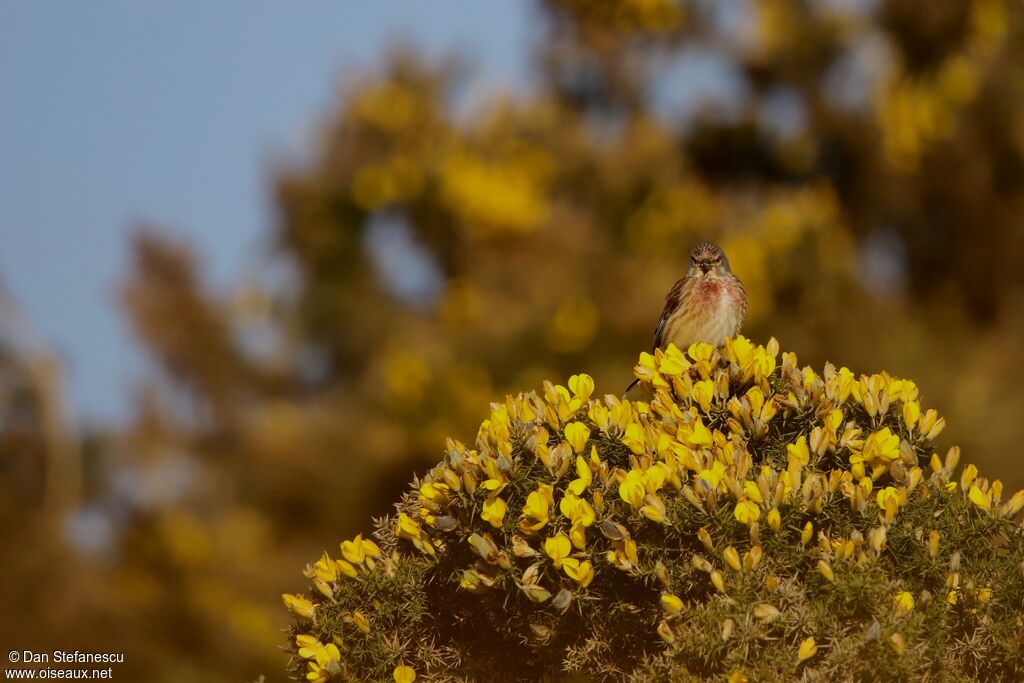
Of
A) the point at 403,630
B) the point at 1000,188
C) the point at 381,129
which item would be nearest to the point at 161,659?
the point at 381,129

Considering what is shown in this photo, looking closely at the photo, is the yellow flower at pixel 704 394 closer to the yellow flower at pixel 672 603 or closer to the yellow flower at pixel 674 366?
the yellow flower at pixel 674 366

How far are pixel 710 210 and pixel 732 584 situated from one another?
53.0 ft

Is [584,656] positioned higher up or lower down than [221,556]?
lower down

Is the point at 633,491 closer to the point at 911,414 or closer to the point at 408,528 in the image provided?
the point at 408,528

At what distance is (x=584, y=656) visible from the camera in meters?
3.73

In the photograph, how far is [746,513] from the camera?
3510mm

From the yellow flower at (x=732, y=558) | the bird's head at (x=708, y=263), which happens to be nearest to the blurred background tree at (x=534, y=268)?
the bird's head at (x=708, y=263)

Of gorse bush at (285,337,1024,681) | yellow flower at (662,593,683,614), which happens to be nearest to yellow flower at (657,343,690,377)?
gorse bush at (285,337,1024,681)

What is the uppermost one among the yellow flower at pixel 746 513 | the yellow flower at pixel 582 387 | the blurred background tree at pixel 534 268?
the blurred background tree at pixel 534 268

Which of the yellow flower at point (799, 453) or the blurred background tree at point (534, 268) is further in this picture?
the blurred background tree at point (534, 268)

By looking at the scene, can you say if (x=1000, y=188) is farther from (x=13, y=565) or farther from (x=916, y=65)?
(x=13, y=565)

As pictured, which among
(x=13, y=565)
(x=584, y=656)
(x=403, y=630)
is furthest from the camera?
(x=13, y=565)

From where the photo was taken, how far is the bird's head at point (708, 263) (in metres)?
6.33

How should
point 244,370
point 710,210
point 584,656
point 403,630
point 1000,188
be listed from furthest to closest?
point 244,370
point 710,210
point 1000,188
point 403,630
point 584,656
